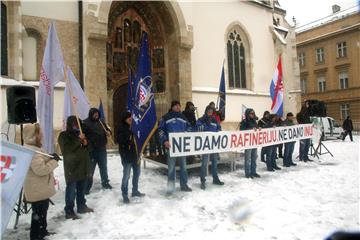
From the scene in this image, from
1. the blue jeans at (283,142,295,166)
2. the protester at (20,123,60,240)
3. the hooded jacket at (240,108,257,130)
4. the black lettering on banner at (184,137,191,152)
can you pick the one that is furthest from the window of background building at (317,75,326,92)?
the protester at (20,123,60,240)

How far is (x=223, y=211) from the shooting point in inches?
245

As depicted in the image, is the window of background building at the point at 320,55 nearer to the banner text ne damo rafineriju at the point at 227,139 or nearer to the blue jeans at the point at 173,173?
the banner text ne damo rafineriju at the point at 227,139

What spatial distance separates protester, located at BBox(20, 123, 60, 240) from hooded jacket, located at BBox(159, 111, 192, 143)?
2.86 meters

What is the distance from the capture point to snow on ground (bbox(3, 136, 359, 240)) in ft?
17.1

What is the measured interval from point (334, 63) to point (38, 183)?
3747cm

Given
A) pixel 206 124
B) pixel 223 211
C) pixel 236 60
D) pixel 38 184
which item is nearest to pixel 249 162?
pixel 206 124

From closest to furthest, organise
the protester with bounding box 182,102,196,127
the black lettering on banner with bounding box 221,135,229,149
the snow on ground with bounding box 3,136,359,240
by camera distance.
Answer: the snow on ground with bounding box 3,136,359,240 < the black lettering on banner with bounding box 221,135,229,149 < the protester with bounding box 182,102,196,127

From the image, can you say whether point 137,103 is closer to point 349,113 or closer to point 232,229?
point 232,229

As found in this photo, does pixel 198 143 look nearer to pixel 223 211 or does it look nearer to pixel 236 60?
pixel 223 211

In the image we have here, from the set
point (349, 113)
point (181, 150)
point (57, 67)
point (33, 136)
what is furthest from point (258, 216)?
point (349, 113)

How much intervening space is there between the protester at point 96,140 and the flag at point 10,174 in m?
2.79

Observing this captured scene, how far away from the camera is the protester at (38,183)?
15.4ft

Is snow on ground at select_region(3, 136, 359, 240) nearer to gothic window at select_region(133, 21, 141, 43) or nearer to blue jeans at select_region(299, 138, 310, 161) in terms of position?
blue jeans at select_region(299, 138, 310, 161)

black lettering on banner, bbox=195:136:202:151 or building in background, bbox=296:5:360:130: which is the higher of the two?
building in background, bbox=296:5:360:130
